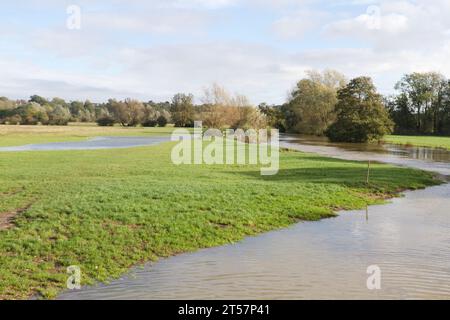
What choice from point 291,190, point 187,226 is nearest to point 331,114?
point 291,190

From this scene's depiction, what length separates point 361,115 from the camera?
69.5 meters

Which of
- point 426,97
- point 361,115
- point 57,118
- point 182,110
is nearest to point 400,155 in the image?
point 361,115

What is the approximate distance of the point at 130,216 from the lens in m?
13.1

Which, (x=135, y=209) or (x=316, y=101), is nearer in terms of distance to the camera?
(x=135, y=209)

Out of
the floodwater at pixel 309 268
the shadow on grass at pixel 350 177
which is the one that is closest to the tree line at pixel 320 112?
the shadow on grass at pixel 350 177

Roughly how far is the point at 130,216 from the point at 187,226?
1.88 m

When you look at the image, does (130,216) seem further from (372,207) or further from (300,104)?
(300,104)

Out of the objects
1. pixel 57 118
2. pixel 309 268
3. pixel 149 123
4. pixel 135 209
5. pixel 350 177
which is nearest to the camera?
pixel 309 268

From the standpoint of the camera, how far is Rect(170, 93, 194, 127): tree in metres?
134

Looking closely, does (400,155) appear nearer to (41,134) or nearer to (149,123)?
(41,134)

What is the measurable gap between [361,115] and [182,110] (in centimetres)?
7686

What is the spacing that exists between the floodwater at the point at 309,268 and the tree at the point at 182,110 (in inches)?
4626

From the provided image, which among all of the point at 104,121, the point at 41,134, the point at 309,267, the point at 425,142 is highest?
the point at 104,121

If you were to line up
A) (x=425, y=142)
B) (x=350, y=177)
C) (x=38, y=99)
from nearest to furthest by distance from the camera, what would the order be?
1. (x=350, y=177)
2. (x=425, y=142)
3. (x=38, y=99)
